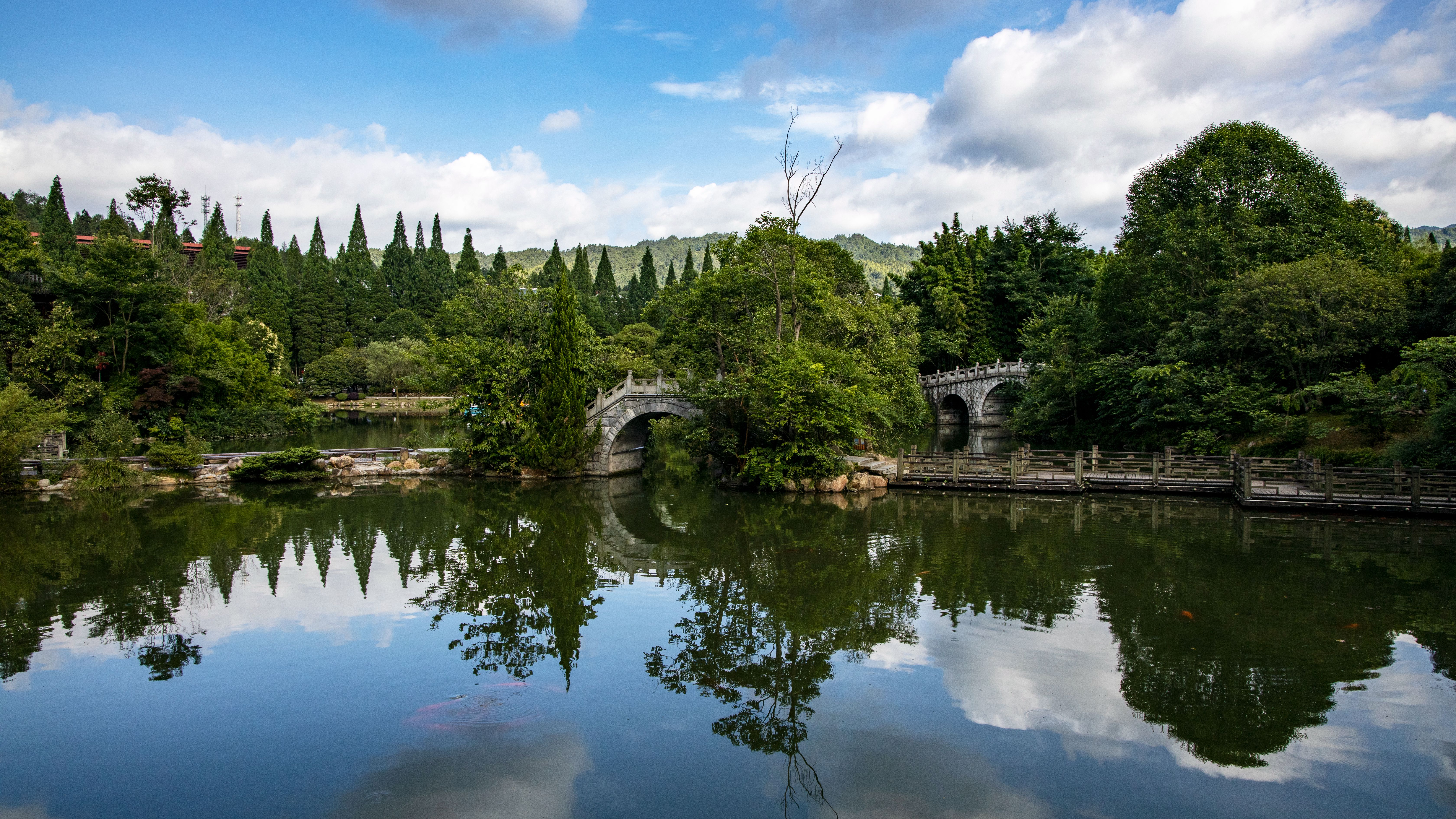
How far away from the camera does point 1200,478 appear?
21.0m

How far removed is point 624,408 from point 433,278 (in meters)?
50.2

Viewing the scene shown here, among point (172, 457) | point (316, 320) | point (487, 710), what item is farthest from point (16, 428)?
point (316, 320)

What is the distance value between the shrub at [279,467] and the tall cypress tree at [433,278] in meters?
41.8

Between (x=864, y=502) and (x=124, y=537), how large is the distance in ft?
57.2

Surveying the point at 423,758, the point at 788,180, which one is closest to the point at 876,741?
the point at 423,758

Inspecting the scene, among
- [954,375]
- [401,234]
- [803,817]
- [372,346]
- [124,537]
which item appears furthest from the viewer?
[401,234]

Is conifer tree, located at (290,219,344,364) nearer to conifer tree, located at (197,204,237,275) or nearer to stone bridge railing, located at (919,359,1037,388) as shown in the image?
conifer tree, located at (197,204,237,275)

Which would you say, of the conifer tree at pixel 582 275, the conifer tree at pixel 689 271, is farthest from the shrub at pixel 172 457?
the conifer tree at pixel 582 275

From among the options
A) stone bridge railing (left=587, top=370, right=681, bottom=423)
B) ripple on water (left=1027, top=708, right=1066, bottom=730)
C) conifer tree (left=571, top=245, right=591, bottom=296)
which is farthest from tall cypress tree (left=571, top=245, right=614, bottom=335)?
ripple on water (left=1027, top=708, right=1066, bottom=730)

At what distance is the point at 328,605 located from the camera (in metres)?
12.5

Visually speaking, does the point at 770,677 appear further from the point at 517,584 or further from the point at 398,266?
the point at 398,266

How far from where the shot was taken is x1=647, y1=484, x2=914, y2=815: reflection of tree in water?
8.32 meters

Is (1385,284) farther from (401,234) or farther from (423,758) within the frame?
(401,234)

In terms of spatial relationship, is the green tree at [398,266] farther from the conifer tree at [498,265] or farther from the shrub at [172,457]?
the shrub at [172,457]
